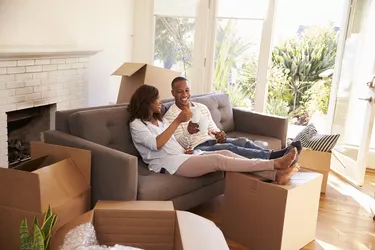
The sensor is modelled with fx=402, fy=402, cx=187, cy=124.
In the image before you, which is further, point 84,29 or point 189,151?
point 84,29

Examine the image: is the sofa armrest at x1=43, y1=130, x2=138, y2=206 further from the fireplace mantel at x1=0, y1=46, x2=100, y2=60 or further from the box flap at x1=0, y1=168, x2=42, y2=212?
the fireplace mantel at x1=0, y1=46, x2=100, y2=60

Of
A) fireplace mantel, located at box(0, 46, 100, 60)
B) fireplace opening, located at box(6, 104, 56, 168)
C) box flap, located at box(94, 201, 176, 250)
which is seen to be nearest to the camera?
box flap, located at box(94, 201, 176, 250)

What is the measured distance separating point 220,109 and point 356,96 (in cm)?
145

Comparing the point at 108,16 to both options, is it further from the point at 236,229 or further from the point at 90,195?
the point at 236,229

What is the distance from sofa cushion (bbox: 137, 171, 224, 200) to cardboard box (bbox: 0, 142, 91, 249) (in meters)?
0.33

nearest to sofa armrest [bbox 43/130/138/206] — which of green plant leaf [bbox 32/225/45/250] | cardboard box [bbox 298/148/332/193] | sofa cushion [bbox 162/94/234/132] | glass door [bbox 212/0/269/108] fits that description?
green plant leaf [bbox 32/225/45/250]

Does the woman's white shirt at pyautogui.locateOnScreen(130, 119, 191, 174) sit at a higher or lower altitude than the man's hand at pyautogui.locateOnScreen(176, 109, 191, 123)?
lower

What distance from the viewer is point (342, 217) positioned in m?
3.09

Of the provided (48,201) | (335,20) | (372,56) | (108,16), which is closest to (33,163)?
(48,201)

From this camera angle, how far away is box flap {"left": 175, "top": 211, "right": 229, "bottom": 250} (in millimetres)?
1399

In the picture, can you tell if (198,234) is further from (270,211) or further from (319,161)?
(319,161)

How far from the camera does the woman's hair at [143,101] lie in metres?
2.69

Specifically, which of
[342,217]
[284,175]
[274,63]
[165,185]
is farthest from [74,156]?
[274,63]

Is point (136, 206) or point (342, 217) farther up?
point (136, 206)
